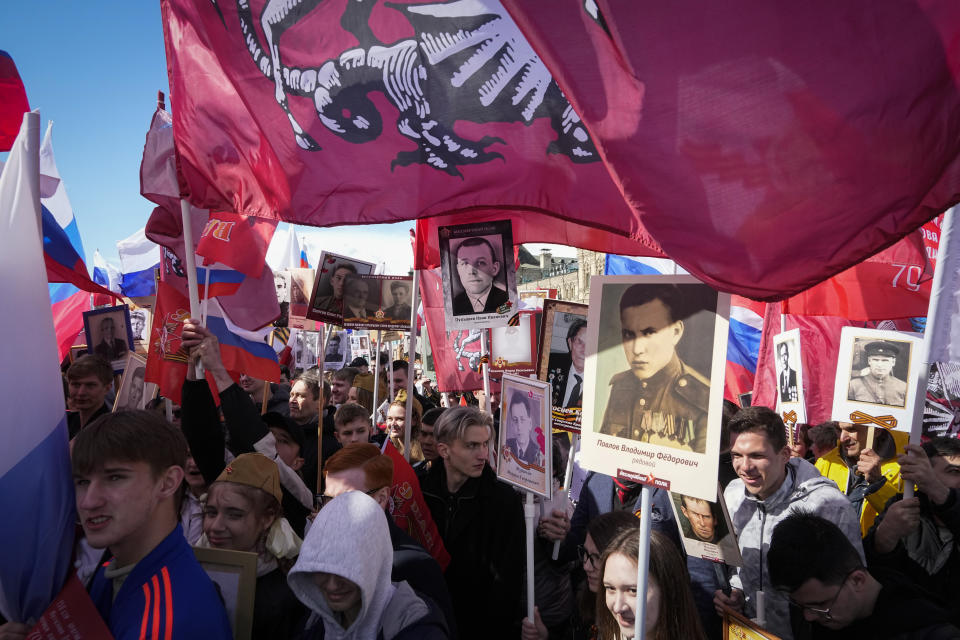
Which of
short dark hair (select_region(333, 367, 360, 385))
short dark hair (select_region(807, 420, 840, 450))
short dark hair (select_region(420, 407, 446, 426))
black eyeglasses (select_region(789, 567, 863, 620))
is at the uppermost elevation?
black eyeglasses (select_region(789, 567, 863, 620))

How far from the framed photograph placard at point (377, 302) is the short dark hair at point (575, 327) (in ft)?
7.47

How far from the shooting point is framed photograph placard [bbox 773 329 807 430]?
17.4ft

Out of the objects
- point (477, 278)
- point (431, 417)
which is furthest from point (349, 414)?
point (477, 278)

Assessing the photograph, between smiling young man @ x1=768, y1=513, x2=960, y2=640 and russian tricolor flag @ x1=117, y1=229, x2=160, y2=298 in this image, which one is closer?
smiling young man @ x1=768, y1=513, x2=960, y2=640

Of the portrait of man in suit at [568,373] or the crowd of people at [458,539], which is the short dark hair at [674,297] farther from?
the portrait of man in suit at [568,373]

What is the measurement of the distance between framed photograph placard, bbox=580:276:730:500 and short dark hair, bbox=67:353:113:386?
4.12 metres

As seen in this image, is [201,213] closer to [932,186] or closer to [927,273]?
[932,186]

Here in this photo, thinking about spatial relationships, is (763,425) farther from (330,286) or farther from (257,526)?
(330,286)

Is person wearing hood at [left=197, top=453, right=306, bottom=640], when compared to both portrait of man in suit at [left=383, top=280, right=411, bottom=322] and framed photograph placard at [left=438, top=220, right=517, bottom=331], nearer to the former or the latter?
framed photograph placard at [left=438, top=220, right=517, bottom=331]

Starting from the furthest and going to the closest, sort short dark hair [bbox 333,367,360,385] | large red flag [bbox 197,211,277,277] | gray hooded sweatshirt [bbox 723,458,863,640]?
short dark hair [bbox 333,367,360,385] → large red flag [bbox 197,211,277,277] → gray hooded sweatshirt [bbox 723,458,863,640]

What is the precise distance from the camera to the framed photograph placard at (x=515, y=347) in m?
6.68

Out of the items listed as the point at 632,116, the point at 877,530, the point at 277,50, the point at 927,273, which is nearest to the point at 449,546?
the point at 877,530

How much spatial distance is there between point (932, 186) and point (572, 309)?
3169mm

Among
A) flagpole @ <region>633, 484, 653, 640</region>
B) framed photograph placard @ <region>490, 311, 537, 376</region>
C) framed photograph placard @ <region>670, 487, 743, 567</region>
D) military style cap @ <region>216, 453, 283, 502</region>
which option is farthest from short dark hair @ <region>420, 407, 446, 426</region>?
flagpole @ <region>633, 484, 653, 640</region>
